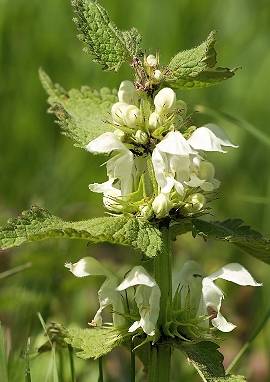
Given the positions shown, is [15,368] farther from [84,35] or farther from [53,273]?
[84,35]

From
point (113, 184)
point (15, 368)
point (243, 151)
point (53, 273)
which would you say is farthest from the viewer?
point (243, 151)

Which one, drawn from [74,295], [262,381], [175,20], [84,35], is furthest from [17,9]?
[84,35]

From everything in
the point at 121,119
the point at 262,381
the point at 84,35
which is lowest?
the point at 262,381

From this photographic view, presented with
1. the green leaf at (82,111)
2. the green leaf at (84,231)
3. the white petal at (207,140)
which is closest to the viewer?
the green leaf at (84,231)

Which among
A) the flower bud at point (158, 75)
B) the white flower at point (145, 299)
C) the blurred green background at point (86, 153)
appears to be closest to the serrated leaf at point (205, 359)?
the white flower at point (145, 299)

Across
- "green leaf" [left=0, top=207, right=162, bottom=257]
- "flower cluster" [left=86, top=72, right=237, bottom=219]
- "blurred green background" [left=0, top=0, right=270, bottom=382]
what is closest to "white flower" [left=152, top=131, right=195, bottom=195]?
"flower cluster" [left=86, top=72, right=237, bottom=219]

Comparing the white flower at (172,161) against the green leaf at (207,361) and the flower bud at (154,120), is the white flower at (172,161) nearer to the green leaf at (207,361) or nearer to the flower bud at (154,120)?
the flower bud at (154,120)

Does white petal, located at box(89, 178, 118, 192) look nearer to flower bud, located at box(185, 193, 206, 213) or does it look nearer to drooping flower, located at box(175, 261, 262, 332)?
Result: flower bud, located at box(185, 193, 206, 213)
